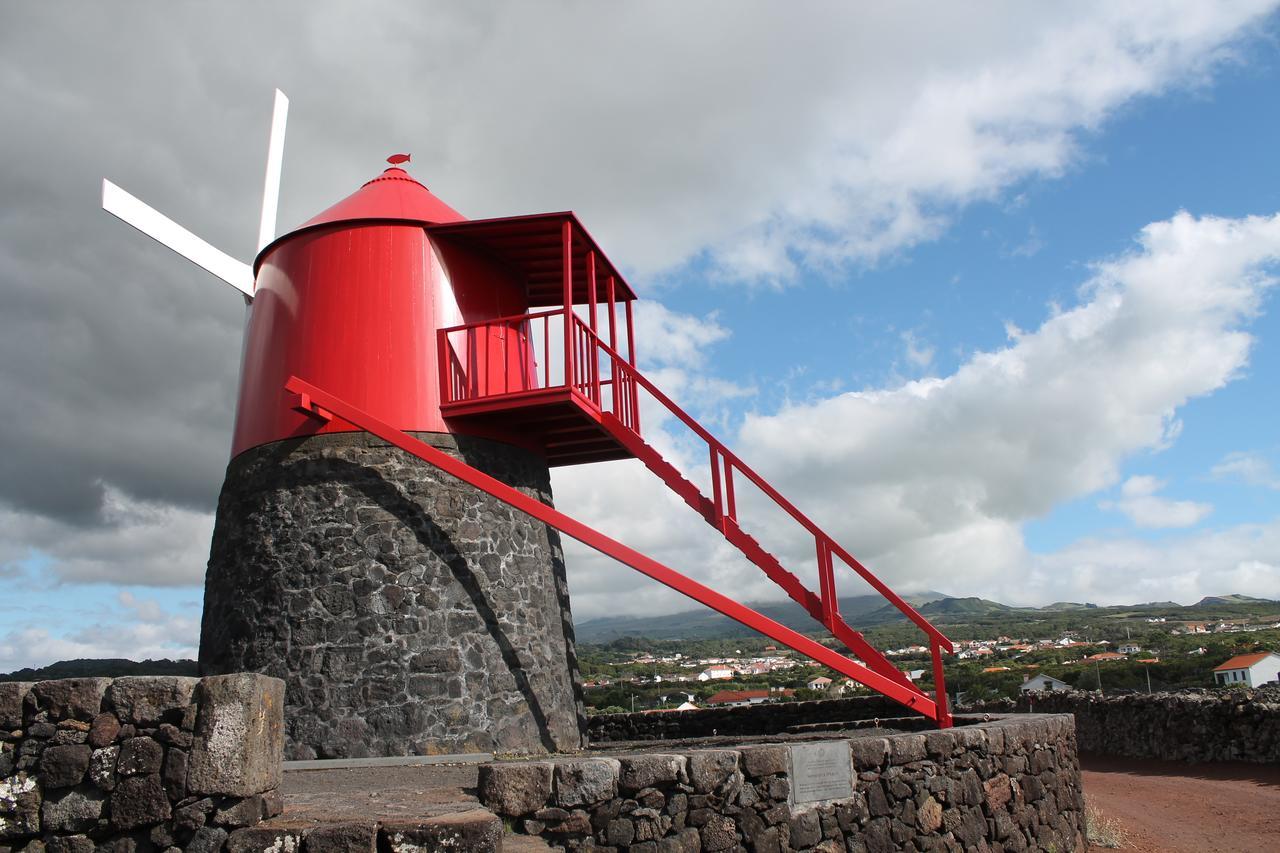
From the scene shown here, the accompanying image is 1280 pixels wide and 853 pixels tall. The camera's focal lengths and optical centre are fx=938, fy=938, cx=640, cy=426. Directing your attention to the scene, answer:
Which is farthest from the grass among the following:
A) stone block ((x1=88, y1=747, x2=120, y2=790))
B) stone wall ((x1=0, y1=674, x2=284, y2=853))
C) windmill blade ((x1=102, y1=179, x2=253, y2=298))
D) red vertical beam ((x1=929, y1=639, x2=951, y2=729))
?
windmill blade ((x1=102, y1=179, x2=253, y2=298))

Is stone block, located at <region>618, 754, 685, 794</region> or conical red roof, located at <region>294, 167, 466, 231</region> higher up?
conical red roof, located at <region>294, 167, 466, 231</region>

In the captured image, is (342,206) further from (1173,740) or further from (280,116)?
(1173,740)

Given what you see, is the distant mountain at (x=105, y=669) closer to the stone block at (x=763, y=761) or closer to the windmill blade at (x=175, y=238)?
the windmill blade at (x=175, y=238)

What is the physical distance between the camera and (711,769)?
5.83 metres

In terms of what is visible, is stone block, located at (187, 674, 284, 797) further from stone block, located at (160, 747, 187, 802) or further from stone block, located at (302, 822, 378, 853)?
stone block, located at (302, 822, 378, 853)

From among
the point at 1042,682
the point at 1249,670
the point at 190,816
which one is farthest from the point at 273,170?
the point at 1249,670

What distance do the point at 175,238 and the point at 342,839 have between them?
857 cm

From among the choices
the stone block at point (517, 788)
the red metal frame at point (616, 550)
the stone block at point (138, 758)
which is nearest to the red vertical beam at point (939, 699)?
the red metal frame at point (616, 550)

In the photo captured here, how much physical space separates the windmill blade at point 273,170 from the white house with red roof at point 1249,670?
115ft

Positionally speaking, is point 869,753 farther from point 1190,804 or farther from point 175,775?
point 1190,804

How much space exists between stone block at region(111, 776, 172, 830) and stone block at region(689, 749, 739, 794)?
9.55 feet

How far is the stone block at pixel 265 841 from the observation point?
14.7 ft

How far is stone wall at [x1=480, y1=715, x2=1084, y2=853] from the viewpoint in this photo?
547 cm

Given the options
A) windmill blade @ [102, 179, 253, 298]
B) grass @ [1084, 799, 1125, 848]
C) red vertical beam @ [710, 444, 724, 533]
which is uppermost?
windmill blade @ [102, 179, 253, 298]
